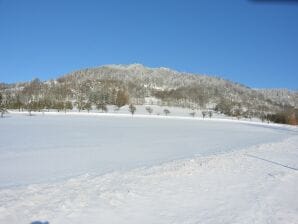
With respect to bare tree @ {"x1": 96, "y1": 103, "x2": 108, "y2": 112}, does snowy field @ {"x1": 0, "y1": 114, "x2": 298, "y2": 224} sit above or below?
below

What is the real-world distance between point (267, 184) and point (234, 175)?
6.45ft

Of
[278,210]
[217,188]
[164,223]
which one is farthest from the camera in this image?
[217,188]

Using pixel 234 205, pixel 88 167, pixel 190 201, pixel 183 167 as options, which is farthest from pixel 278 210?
pixel 88 167

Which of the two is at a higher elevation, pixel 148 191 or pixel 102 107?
pixel 102 107

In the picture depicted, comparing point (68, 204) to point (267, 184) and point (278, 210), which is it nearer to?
point (278, 210)

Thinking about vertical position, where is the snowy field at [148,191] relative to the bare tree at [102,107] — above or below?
below

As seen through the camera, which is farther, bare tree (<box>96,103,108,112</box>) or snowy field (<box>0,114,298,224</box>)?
bare tree (<box>96,103,108,112</box>)

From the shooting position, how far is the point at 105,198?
11.0m

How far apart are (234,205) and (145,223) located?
299cm

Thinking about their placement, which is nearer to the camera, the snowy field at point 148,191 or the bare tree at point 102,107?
the snowy field at point 148,191

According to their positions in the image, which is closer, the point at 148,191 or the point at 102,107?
the point at 148,191

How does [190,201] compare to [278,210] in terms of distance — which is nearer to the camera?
[278,210]

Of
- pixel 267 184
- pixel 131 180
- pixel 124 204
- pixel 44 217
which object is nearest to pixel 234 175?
pixel 267 184

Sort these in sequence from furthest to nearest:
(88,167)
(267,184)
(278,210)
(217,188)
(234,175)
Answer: (88,167)
(234,175)
(267,184)
(217,188)
(278,210)
